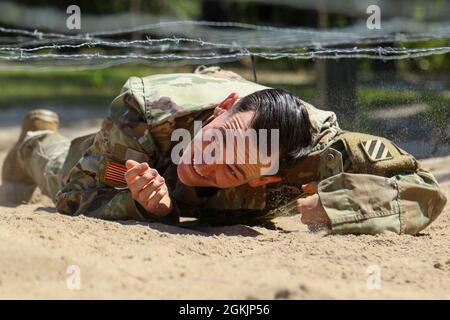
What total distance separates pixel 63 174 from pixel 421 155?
5.94 feet

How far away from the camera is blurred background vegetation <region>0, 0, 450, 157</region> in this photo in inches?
168

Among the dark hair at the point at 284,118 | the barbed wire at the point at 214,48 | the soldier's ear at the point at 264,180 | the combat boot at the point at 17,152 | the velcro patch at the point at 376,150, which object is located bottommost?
the combat boot at the point at 17,152

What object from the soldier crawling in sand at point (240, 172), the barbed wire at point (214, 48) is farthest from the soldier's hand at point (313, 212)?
the barbed wire at point (214, 48)

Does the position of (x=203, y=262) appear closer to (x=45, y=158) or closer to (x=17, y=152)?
(x=45, y=158)

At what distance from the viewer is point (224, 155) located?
2760 millimetres

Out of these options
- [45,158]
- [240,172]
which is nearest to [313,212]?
[240,172]

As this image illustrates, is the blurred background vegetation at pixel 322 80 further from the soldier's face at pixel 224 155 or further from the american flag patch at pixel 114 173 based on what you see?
the soldier's face at pixel 224 155

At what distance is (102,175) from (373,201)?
987 millimetres

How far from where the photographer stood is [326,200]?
2.88 m

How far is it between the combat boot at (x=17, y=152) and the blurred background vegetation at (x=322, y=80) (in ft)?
1.91

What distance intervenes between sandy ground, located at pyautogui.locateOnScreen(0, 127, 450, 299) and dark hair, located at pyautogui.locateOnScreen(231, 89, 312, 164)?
299mm

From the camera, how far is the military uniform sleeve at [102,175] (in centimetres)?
309

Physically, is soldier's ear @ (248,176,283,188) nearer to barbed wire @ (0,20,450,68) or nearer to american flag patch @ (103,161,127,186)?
american flag patch @ (103,161,127,186)
